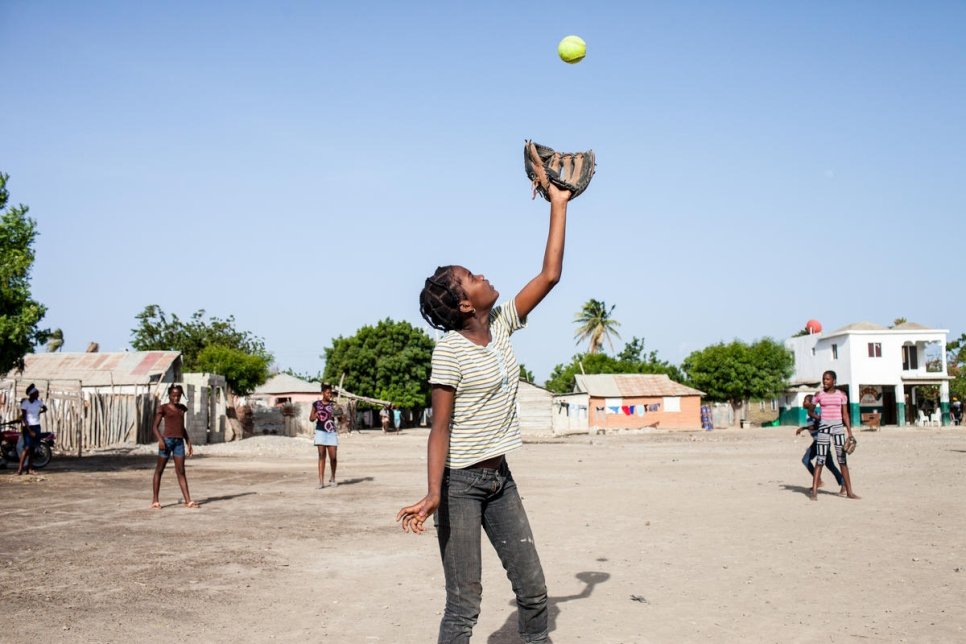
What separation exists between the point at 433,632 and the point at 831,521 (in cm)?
677

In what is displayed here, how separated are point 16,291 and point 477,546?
635 inches

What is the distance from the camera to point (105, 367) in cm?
3472

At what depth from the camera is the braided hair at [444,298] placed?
408 cm

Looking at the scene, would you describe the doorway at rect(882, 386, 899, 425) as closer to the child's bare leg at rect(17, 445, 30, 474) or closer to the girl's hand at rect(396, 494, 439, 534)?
the child's bare leg at rect(17, 445, 30, 474)

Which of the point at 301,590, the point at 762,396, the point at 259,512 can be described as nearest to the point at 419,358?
the point at 762,396

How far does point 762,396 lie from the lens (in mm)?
63062

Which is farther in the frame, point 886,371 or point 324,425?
point 886,371

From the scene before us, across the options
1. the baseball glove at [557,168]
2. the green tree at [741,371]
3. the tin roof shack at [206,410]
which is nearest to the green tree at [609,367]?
the green tree at [741,371]

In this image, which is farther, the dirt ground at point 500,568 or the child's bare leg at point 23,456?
the child's bare leg at point 23,456

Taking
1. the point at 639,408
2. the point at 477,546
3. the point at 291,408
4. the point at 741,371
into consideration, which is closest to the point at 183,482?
the point at 477,546

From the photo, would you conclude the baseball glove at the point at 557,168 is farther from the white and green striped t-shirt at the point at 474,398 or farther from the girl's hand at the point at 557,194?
the white and green striped t-shirt at the point at 474,398

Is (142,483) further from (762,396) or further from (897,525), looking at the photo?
(762,396)

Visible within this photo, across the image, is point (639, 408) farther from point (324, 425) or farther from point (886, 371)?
point (324, 425)

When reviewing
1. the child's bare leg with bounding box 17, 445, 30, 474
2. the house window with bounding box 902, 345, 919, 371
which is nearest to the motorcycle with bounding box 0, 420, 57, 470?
the child's bare leg with bounding box 17, 445, 30, 474
